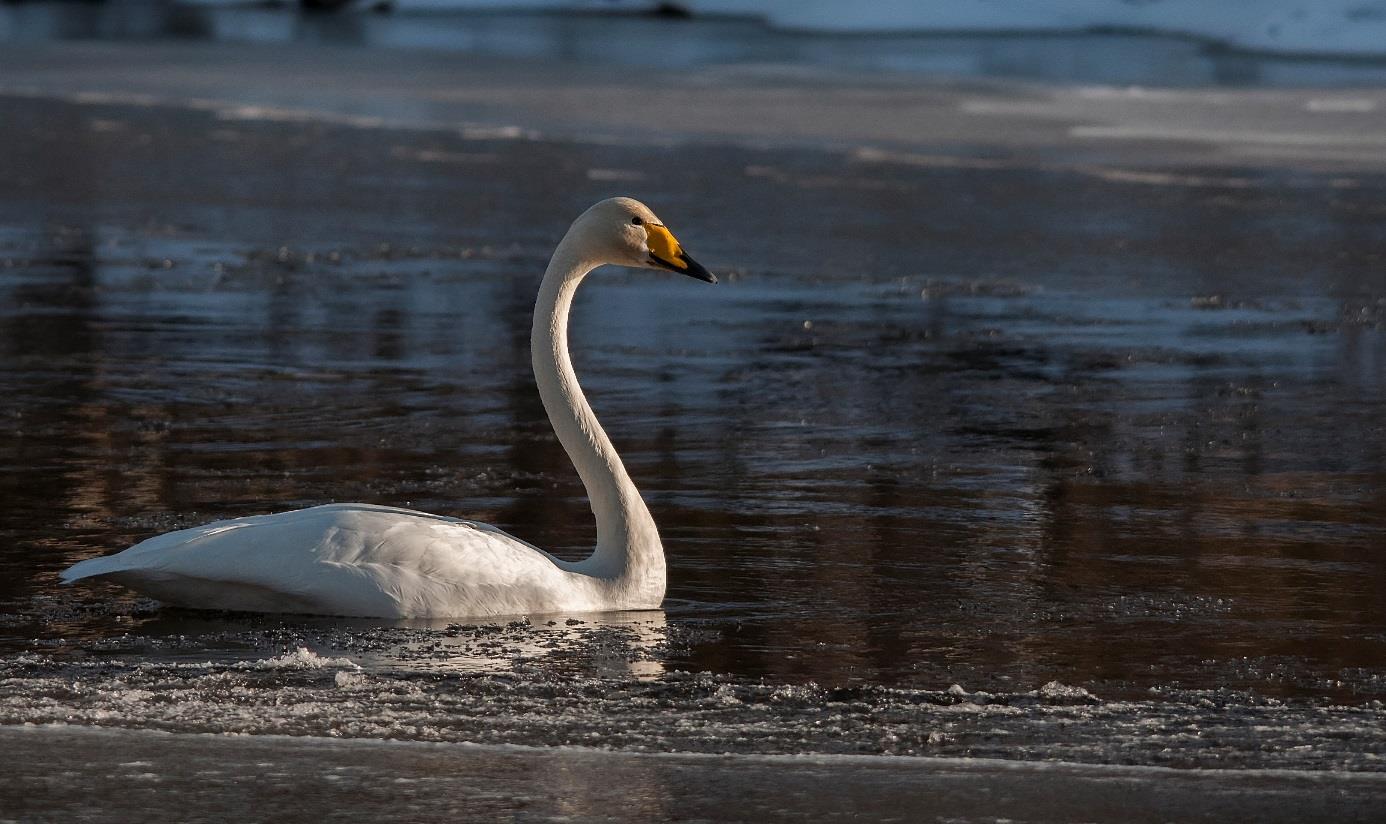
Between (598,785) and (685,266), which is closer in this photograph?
(598,785)

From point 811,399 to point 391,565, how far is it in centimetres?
418

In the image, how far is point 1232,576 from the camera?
22.7 feet

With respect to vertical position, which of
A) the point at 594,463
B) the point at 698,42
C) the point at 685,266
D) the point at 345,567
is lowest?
the point at 345,567

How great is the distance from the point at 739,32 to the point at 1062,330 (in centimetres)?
2935

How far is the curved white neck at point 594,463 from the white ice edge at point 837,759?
152 cm

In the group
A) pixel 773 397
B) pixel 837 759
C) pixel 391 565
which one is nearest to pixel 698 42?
pixel 773 397

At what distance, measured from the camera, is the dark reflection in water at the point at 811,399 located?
6.44 m

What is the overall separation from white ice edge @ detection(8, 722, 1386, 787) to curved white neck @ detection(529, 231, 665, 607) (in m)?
1.52

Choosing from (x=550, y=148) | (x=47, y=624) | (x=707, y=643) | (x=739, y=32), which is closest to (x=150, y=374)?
(x=47, y=624)

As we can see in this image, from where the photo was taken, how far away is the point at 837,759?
16.0 ft

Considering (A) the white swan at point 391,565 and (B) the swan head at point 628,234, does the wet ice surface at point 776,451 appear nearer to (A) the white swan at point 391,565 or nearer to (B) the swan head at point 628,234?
(A) the white swan at point 391,565

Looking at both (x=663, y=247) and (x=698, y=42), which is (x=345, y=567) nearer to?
(x=663, y=247)

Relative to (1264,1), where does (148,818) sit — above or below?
below

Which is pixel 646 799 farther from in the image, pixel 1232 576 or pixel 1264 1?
pixel 1264 1
